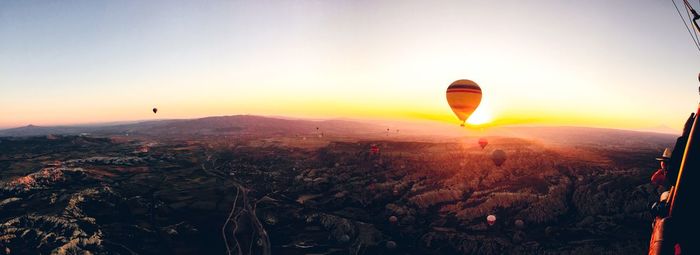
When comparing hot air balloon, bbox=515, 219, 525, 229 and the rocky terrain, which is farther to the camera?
hot air balloon, bbox=515, 219, 525, 229

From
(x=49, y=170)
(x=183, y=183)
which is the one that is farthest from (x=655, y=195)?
(x=49, y=170)

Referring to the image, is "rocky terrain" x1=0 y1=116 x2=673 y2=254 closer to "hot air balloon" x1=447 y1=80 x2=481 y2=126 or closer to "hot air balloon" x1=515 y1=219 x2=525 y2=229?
"hot air balloon" x1=515 y1=219 x2=525 y2=229

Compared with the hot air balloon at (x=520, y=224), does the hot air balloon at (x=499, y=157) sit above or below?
above

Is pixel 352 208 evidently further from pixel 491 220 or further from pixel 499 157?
pixel 499 157

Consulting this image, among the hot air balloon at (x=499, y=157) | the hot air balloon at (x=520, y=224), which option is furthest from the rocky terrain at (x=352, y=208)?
the hot air balloon at (x=499, y=157)

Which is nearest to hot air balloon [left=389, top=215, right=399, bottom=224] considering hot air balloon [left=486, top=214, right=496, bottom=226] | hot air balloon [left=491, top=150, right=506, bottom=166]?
hot air balloon [left=486, top=214, right=496, bottom=226]

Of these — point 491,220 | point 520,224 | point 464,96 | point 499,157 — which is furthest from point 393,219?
point 499,157

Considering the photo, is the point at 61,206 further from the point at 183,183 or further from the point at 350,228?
the point at 350,228

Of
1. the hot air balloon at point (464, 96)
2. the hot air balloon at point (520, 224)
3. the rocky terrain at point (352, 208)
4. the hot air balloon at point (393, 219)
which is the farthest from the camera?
the hot air balloon at point (393, 219)

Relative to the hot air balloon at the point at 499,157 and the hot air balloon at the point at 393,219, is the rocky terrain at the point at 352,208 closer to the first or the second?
the hot air balloon at the point at 393,219
